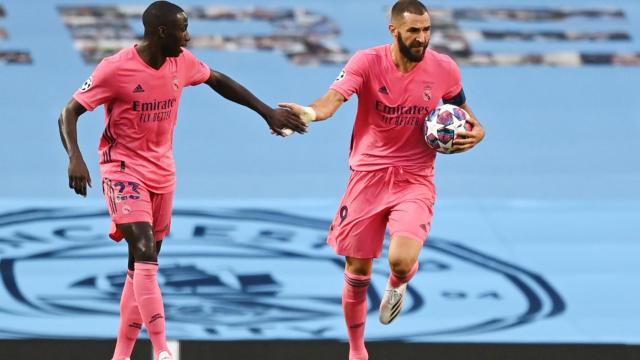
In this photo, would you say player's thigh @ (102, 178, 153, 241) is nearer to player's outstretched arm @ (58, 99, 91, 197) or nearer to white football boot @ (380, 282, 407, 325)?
player's outstretched arm @ (58, 99, 91, 197)

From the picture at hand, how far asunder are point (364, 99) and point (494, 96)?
6769mm

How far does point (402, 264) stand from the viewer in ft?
27.6

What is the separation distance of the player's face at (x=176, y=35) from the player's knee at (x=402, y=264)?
176 centimetres

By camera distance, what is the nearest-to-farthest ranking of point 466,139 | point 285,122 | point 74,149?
point 74,149, point 466,139, point 285,122

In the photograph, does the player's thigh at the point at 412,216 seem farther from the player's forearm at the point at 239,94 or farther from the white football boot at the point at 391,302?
the player's forearm at the point at 239,94

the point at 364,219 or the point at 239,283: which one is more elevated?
the point at 364,219

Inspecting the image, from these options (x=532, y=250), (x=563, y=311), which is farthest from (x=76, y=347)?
(x=532, y=250)

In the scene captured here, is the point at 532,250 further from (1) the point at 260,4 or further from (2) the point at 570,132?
(1) the point at 260,4

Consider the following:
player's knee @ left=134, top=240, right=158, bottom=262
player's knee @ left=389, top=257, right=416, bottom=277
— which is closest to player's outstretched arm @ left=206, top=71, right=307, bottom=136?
player's knee @ left=389, top=257, right=416, bottom=277

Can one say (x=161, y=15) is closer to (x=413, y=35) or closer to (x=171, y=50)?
(x=171, y=50)

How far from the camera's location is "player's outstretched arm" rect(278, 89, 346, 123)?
824 centimetres

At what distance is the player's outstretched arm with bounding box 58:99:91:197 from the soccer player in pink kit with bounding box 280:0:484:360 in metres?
1.24

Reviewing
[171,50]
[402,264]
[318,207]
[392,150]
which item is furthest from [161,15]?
[318,207]

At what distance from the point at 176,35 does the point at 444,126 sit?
Result: 1.62 m
